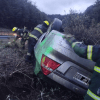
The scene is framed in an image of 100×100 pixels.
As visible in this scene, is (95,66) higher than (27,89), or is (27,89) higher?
(95,66)

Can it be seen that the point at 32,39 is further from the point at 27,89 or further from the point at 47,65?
the point at 47,65

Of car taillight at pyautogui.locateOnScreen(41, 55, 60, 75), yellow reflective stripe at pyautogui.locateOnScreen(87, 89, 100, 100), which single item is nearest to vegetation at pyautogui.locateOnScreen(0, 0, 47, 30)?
car taillight at pyautogui.locateOnScreen(41, 55, 60, 75)

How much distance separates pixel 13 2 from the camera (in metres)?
15.9

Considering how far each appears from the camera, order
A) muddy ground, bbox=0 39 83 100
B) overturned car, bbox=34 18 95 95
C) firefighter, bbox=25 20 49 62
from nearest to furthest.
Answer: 1. overturned car, bbox=34 18 95 95
2. muddy ground, bbox=0 39 83 100
3. firefighter, bbox=25 20 49 62

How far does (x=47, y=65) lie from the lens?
6.04ft

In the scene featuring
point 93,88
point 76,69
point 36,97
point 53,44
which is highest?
point 53,44

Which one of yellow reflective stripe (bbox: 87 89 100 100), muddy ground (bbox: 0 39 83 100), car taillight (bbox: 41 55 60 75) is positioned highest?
car taillight (bbox: 41 55 60 75)

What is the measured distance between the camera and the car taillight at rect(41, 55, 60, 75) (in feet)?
5.90

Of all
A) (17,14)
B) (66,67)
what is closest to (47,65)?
(66,67)

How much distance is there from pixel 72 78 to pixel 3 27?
596 inches

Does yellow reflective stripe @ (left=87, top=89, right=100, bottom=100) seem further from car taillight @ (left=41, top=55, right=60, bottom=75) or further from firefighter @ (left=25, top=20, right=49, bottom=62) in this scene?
firefighter @ (left=25, top=20, right=49, bottom=62)

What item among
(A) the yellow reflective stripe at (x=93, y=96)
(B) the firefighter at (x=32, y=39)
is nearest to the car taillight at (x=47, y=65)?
(A) the yellow reflective stripe at (x=93, y=96)

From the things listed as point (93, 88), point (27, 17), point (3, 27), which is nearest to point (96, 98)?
point (93, 88)

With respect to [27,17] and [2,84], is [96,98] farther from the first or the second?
[27,17]
